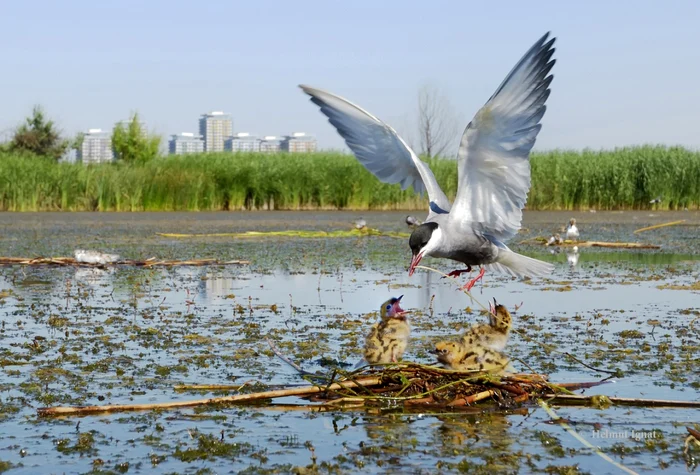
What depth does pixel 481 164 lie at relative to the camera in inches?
287

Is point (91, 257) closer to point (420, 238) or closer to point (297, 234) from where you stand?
point (297, 234)

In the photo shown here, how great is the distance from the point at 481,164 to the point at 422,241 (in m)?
0.84

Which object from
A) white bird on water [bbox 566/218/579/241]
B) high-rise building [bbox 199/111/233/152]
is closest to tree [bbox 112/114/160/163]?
white bird on water [bbox 566/218/579/241]

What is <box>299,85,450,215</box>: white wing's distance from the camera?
8.20 metres

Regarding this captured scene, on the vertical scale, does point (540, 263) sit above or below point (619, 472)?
above

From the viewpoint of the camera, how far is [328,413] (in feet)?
18.3

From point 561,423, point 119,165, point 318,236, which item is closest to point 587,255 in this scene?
point 318,236

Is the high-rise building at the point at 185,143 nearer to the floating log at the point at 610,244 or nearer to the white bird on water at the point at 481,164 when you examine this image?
the floating log at the point at 610,244

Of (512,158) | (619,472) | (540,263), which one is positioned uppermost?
(512,158)

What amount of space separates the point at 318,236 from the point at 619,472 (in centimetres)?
1600

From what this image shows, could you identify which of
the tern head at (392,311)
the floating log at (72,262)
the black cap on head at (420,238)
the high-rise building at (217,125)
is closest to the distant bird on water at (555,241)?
the floating log at (72,262)

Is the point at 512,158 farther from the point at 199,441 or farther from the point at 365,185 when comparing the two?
the point at 365,185

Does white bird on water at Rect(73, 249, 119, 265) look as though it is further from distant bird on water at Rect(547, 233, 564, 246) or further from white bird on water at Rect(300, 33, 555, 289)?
distant bird on water at Rect(547, 233, 564, 246)

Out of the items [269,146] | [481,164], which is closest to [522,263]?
[481,164]
